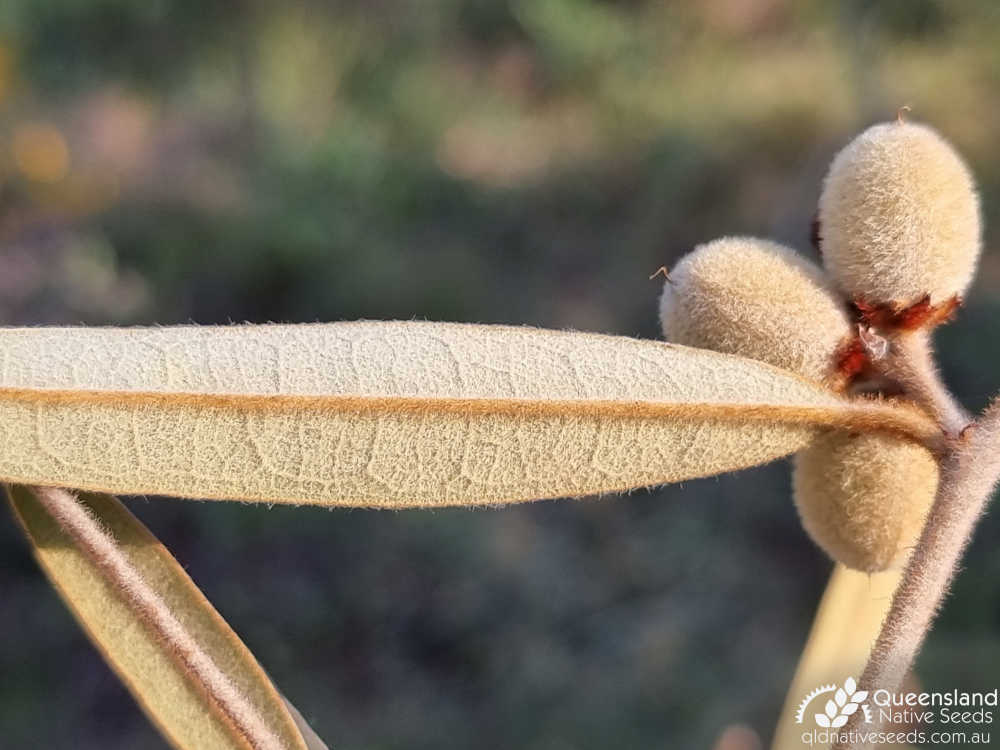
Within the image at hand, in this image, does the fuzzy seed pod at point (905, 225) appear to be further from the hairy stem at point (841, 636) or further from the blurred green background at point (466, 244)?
the blurred green background at point (466, 244)

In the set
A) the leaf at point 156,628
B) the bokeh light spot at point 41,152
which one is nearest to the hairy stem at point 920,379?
the leaf at point 156,628

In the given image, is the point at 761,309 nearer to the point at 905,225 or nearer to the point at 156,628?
the point at 905,225

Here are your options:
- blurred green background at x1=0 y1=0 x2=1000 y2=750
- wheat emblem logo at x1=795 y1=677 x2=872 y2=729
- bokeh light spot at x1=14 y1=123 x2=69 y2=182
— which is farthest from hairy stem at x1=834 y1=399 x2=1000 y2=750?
bokeh light spot at x1=14 y1=123 x2=69 y2=182

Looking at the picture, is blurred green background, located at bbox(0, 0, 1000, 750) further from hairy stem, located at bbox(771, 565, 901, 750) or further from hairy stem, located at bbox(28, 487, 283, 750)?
hairy stem, located at bbox(28, 487, 283, 750)

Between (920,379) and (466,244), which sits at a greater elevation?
(920,379)

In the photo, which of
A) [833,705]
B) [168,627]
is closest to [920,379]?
[833,705]
